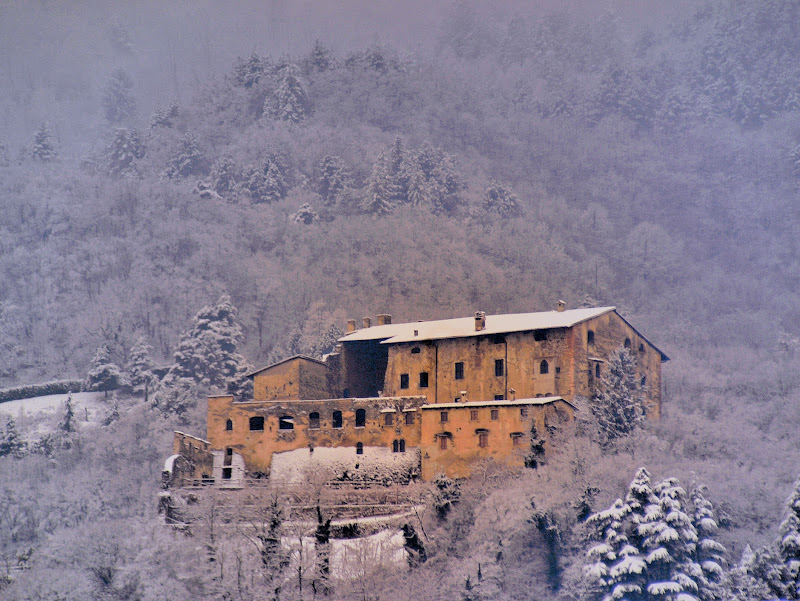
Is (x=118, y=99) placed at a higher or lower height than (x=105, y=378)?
higher

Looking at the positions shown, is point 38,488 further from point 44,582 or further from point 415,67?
point 415,67

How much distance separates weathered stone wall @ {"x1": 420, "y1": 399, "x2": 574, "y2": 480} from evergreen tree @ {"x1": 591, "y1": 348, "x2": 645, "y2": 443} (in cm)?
173

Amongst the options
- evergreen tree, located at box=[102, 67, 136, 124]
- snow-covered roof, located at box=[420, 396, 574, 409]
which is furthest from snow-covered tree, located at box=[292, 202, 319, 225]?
snow-covered roof, located at box=[420, 396, 574, 409]

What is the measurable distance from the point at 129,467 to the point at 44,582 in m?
19.4

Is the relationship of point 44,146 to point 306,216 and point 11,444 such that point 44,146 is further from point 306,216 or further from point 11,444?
point 11,444

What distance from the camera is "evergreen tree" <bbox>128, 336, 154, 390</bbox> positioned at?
8781cm

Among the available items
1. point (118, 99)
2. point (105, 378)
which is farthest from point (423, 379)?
point (118, 99)

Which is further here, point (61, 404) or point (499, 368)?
point (61, 404)

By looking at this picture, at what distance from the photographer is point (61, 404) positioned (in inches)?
3489

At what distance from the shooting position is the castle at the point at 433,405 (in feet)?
180

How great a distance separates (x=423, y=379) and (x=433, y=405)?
4440 millimetres

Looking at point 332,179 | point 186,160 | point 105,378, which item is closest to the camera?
point 105,378

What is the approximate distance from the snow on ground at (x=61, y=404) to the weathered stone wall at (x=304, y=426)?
28157 mm

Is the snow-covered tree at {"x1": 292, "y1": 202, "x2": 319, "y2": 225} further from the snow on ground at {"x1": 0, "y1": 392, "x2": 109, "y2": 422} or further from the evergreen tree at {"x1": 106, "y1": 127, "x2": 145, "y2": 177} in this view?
the snow on ground at {"x1": 0, "y1": 392, "x2": 109, "y2": 422}
